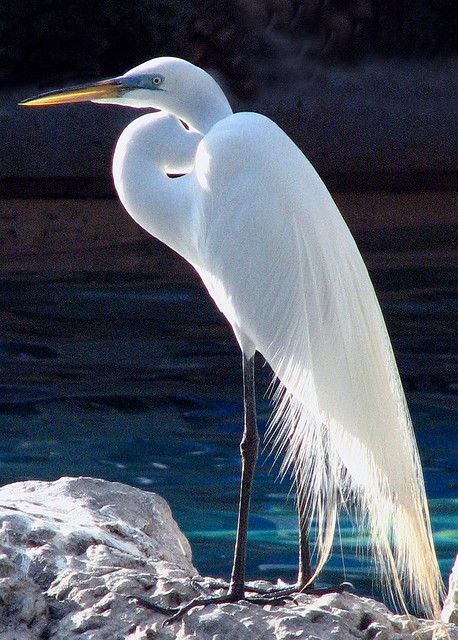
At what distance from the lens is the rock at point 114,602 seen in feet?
6.02

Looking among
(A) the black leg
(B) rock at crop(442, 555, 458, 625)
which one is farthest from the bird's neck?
(B) rock at crop(442, 555, 458, 625)

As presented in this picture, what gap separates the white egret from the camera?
2035mm

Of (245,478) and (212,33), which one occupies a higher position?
(212,33)

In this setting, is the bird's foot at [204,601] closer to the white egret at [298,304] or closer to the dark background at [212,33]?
the white egret at [298,304]

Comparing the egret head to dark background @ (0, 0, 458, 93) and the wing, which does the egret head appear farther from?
dark background @ (0, 0, 458, 93)

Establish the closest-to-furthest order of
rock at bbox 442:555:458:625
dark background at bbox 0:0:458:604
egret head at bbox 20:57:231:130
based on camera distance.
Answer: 1. rock at bbox 442:555:458:625
2. egret head at bbox 20:57:231:130
3. dark background at bbox 0:0:458:604

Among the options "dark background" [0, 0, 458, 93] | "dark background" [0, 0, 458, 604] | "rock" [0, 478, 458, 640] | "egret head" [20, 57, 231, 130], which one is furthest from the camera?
"dark background" [0, 0, 458, 93]

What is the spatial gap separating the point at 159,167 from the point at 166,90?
152 mm

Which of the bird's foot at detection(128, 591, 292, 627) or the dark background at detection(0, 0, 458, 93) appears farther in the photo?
the dark background at detection(0, 0, 458, 93)

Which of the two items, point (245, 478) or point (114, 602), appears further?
point (245, 478)

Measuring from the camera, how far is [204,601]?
1.93 meters

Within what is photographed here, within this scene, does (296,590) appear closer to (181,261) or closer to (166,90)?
(166,90)

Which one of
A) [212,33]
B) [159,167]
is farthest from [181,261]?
[159,167]

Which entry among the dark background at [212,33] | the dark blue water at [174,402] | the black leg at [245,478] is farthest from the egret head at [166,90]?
the dark background at [212,33]
